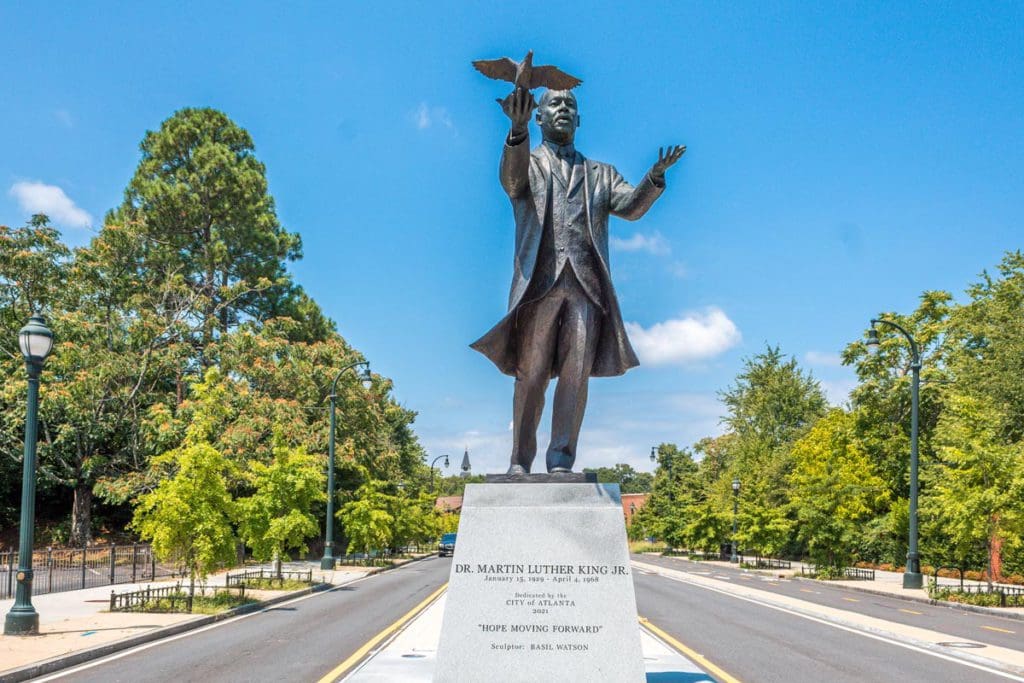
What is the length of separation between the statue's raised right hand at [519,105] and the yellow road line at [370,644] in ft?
19.4

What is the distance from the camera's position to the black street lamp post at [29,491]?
14.8 metres

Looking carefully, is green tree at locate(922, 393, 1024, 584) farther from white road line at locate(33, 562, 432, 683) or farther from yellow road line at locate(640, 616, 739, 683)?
white road line at locate(33, 562, 432, 683)

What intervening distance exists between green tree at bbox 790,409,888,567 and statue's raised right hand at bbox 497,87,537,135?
3175cm

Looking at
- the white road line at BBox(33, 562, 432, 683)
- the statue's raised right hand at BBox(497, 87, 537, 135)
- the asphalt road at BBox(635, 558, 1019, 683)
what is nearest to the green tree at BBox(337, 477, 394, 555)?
the white road line at BBox(33, 562, 432, 683)

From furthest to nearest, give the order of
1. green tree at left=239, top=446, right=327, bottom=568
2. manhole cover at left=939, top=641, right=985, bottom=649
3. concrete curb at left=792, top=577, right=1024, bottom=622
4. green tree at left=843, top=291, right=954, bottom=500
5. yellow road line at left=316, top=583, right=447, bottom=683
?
green tree at left=843, top=291, right=954, bottom=500, green tree at left=239, top=446, right=327, bottom=568, concrete curb at left=792, top=577, right=1024, bottom=622, manhole cover at left=939, top=641, right=985, bottom=649, yellow road line at left=316, top=583, right=447, bottom=683

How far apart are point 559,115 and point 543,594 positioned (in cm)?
353

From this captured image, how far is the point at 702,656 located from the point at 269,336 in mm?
33043

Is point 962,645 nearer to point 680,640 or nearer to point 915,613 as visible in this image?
point 680,640

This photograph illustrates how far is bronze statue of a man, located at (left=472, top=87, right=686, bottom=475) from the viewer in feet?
22.2

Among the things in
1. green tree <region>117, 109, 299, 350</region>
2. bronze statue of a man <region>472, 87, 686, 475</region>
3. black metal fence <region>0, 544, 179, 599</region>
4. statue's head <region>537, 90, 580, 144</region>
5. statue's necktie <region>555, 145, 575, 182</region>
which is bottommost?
black metal fence <region>0, 544, 179, 599</region>

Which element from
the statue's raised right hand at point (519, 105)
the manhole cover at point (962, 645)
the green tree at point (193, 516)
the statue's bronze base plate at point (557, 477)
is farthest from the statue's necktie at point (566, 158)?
the green tree at point (193, 516)

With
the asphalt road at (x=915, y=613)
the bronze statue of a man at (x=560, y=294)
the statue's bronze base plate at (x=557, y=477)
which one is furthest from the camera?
the asphalt road at (x=915, y=613)

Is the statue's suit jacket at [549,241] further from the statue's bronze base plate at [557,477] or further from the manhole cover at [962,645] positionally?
the manhole cover at [962,645]

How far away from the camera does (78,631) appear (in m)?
15.5
